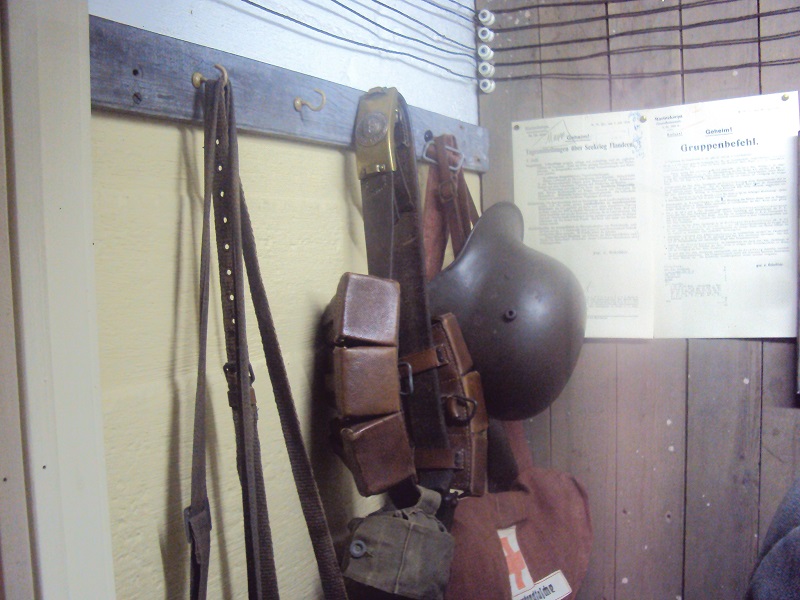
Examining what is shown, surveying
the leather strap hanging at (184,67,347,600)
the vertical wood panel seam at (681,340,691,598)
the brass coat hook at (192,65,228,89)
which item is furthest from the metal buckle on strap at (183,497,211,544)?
the vertical wood panel seam at (681,340,691,598)

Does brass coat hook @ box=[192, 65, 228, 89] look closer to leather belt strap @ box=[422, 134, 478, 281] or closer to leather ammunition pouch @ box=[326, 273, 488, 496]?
leather ammunition pouch @ box=[326, 273, 488, 496]

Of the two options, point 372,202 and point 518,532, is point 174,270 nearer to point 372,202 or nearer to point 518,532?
point 372,202

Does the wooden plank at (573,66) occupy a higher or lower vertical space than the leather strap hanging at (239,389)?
higher

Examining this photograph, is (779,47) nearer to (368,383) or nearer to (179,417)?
(368,383)

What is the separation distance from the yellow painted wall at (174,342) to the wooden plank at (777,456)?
939 millimetres

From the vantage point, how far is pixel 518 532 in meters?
1.12

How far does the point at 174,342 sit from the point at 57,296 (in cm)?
26

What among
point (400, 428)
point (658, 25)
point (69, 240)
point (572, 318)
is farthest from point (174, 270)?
point (658, 25)

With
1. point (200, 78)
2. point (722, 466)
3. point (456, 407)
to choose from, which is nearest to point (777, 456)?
point (722, 466)

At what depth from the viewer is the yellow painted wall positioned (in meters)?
0.62

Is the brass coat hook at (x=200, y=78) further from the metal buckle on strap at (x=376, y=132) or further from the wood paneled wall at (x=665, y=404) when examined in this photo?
the wood paneled wall at (x=665, y=404)

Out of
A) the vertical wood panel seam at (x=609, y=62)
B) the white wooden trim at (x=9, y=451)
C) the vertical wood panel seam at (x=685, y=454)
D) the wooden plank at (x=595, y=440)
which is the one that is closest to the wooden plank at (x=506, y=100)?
the vertical wood panel seam at (x=609, y=62)

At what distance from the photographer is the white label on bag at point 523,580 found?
1.07 meters

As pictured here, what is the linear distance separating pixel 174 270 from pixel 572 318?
2.29 ft
